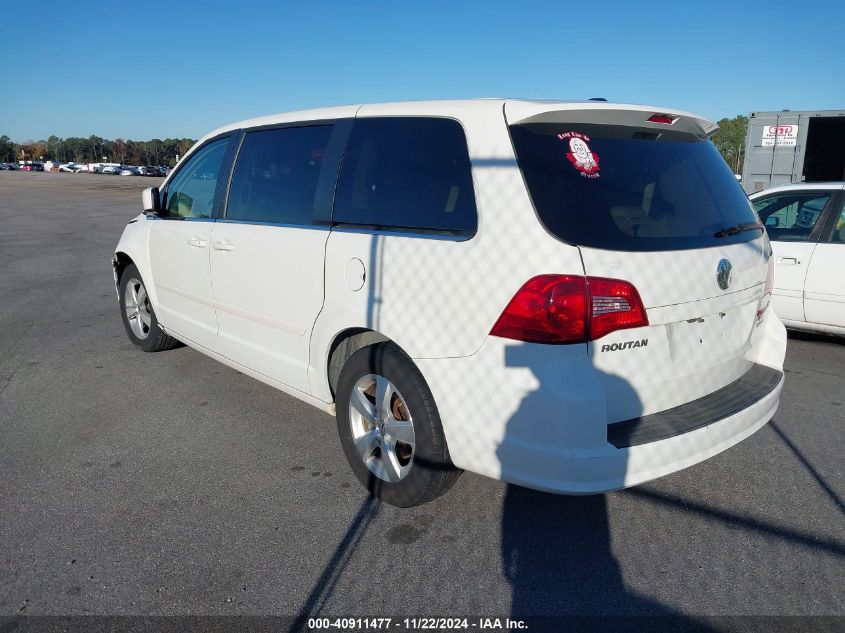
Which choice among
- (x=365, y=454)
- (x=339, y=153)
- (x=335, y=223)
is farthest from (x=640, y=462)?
(x=339, y=153)

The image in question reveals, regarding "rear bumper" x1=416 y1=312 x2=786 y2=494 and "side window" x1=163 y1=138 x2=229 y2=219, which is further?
"side window" x1=163 y1=138 x2=229 y2=219

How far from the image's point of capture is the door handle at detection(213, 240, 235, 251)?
13.5ft

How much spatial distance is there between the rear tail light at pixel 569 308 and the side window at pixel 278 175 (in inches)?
60.8

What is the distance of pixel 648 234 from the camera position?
2.68 m

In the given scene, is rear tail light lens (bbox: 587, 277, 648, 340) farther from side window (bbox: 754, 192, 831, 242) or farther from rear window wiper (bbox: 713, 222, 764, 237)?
side window (bbox: 754, 192, 831, 242)

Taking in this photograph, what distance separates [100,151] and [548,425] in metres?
178

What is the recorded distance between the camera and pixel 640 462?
2551 mm

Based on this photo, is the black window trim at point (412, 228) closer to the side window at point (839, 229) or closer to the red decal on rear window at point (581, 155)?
the red decal on rear window at point (581, 155)

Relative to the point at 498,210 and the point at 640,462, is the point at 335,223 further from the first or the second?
the point at 640,462

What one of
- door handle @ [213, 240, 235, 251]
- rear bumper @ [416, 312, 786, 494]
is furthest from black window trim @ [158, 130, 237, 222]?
rear bumper @ [416, 312, 786, 494]

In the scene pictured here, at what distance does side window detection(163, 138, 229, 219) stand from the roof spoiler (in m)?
2.47

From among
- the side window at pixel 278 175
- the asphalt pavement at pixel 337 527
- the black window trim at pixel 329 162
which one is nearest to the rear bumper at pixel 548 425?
the asphalt pavement at pixel 337 527

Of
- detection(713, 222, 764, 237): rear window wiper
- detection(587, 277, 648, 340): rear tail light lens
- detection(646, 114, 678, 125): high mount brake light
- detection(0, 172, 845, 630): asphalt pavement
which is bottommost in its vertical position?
detection(0, 172, 845, 630): asphalt pavement

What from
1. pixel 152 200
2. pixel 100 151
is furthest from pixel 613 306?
pixel 100 151
